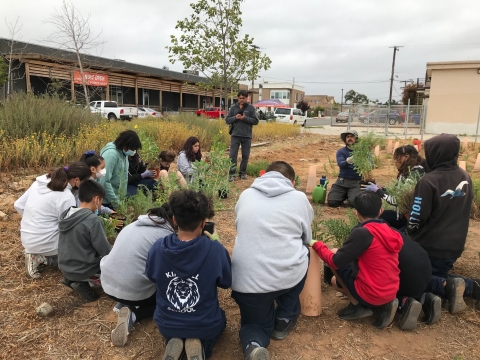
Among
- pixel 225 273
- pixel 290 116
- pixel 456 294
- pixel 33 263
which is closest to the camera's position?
pixel 225 273

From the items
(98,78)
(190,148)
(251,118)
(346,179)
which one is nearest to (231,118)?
(251,118)

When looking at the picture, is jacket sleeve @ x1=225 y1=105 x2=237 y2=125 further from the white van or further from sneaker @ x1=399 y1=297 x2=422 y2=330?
the white van

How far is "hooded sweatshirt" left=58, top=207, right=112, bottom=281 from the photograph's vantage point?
264cm

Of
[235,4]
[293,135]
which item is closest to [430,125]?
[293,135]

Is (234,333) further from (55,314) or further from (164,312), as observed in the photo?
(55,314)

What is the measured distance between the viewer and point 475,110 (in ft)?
68.3

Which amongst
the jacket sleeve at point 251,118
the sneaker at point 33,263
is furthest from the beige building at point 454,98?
the sneaker at point 33,263

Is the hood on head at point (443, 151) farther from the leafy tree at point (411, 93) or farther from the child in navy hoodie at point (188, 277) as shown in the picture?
the leafy tree at point (411, 93)

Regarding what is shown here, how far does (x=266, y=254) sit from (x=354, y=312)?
0.87m

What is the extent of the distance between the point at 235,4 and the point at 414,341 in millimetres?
12516

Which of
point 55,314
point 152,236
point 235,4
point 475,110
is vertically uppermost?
point 235,4

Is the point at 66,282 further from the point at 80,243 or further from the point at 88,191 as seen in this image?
the point at 88,191

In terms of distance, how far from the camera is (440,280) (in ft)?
8.80

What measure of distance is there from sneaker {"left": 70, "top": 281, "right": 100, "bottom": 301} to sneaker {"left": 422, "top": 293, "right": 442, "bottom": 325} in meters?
2.39
